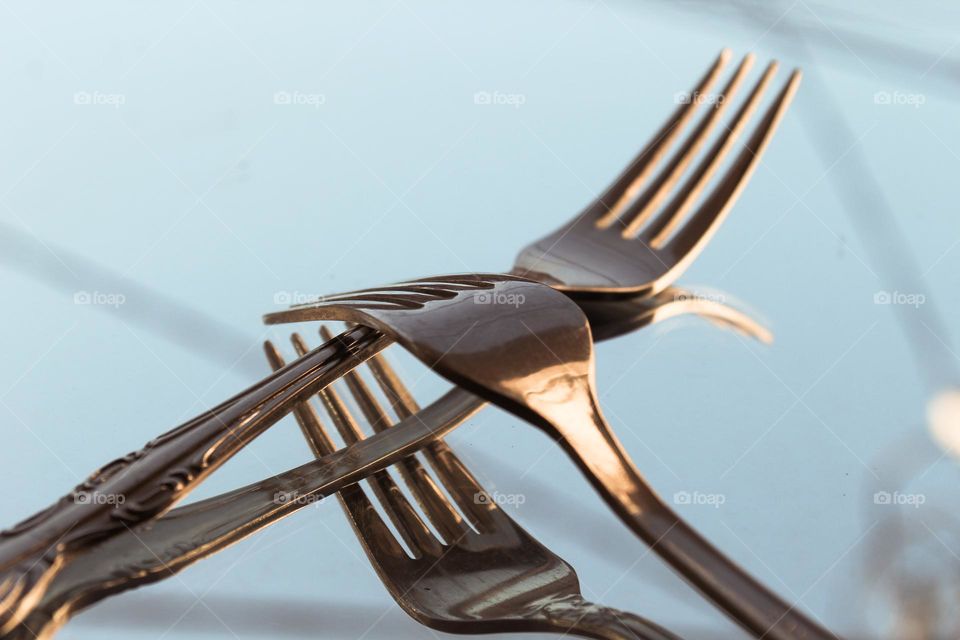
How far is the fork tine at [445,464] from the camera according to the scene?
63 cm

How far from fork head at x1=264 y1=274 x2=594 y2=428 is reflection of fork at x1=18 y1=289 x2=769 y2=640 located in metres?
0.08

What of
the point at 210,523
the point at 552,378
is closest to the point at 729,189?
the point at 552,378

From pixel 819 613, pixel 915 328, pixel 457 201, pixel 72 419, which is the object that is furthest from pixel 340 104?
pixel 819 613

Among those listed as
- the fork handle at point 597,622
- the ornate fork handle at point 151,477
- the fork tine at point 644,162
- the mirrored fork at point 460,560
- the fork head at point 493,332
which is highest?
the fork tine at point 644,162

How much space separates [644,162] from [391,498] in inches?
16.8

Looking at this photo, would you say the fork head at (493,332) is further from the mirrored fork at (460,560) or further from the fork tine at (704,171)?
the fork tine at (704,171)

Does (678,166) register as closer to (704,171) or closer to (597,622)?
(704,171)

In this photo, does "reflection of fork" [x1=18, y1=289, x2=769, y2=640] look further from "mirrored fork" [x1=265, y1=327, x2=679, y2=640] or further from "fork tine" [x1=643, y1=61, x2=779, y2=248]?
"fork tine" [x1=643, y1=61, x2=779, y2=248]

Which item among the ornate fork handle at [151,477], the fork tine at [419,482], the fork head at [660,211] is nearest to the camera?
the ornate fork handle at [151,477]

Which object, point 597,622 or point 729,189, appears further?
point 729,189

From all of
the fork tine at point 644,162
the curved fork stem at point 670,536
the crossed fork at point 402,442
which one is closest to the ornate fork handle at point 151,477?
the crossed fork at point 402,442

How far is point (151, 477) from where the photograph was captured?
573 mm

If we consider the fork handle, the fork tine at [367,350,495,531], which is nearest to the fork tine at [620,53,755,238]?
the fork tine at [367,350,495,531]

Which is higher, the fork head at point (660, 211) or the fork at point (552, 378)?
the fork head at point (660, 211)
